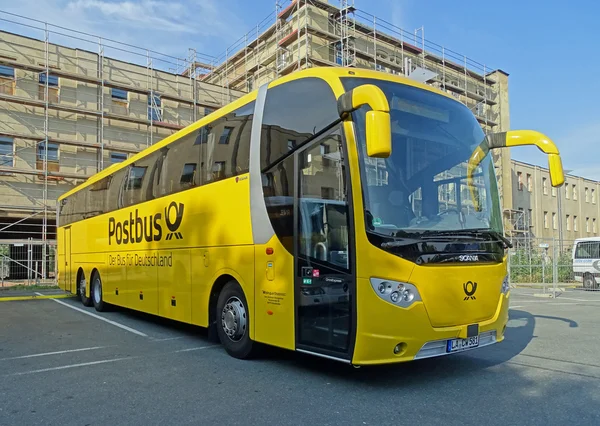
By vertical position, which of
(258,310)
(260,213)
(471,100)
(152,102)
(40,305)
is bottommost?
(40,305)

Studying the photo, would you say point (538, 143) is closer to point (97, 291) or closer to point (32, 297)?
point (97, 291)

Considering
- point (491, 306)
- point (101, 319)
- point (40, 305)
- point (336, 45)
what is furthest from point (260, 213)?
point (336, 45)

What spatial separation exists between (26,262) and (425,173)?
21.6m

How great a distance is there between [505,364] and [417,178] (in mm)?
2879

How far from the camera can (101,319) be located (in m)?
11.7

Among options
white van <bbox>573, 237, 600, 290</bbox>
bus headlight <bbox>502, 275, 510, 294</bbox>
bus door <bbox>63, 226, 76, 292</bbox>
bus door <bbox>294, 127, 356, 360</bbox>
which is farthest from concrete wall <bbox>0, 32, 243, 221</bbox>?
bus headlight <bbox>502, 275, 510, 294</bbox>

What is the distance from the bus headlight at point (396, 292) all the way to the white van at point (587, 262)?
20.4 metres

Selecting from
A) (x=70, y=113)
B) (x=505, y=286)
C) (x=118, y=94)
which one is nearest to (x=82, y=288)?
(x=505, y=286)

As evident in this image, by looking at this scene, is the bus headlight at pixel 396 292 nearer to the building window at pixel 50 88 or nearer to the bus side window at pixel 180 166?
the bus side window at pixel 180 166

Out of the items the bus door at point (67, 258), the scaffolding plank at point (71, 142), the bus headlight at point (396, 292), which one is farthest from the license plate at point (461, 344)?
the scaffolding plank at point (71, 142)

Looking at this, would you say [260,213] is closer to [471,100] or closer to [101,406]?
[101,406]

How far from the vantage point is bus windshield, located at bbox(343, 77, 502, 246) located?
5.42 meters

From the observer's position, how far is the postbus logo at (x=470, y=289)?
5645 millimetres

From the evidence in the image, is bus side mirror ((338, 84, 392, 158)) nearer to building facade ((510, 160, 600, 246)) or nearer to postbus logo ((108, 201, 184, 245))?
postbus logo ((108, 201, 184, 245))
